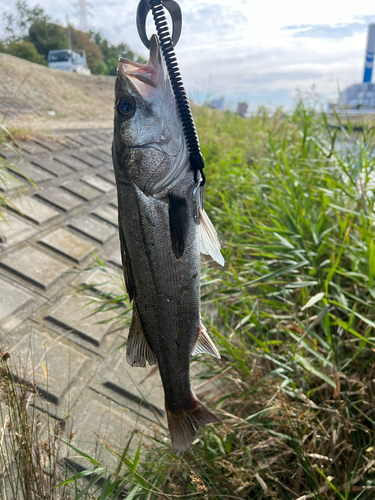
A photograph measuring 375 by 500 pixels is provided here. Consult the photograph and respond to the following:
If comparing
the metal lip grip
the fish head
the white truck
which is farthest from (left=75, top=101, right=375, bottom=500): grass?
the white truck

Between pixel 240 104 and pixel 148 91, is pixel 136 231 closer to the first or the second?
pixel 148 91

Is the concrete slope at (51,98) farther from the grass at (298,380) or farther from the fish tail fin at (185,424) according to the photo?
the fish tail fin at (185,424)

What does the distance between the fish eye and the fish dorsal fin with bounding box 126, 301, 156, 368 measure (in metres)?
0.50

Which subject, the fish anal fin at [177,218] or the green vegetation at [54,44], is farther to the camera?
the green vegetation at [54,44]

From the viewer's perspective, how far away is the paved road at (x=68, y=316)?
264 cm

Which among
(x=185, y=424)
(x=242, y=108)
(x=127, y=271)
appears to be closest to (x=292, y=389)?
(x=185, y=424)

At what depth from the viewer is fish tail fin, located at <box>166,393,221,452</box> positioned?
3.84ft

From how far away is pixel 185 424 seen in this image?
1.17 meters

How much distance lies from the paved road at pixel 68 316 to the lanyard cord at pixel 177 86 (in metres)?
1.11

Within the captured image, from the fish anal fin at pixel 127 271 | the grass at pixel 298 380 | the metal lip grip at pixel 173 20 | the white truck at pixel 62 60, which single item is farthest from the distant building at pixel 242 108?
the white truck at pixel 62 60

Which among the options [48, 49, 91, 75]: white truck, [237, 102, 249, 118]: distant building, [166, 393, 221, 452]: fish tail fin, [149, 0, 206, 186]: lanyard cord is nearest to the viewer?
[149, 0, 206, 186]: lanyard cord

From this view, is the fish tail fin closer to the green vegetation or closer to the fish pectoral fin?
the fish pectoral fin

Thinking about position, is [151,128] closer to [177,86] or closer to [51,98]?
[177,86]

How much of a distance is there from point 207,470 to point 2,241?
2.74m
